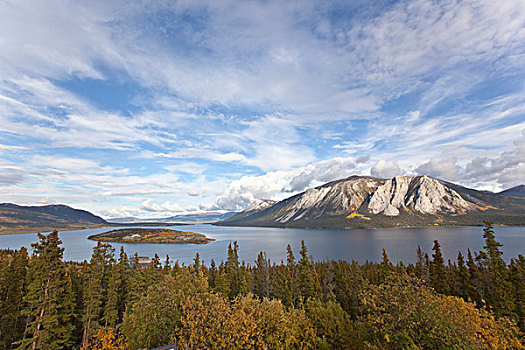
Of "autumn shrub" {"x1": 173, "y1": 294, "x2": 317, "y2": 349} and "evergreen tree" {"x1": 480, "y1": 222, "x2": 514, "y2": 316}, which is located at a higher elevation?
"autumn shrub" {"x1": 173, "y1": 294, "x2": 317, "y2": 349}

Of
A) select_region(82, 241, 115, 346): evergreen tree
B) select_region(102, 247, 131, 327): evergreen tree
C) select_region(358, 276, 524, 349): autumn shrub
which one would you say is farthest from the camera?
select_region(102, 247, 131, 327): evergreen tree

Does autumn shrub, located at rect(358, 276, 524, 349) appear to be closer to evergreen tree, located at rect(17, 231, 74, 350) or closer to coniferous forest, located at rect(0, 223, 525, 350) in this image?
coniferous forest, located at rect(0, 223, 525, 350)

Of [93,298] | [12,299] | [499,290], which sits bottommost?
[499,290]

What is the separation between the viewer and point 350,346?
2609 centimetres

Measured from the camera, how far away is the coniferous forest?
60.2 ft

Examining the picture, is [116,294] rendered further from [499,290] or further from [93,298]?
[499,290]

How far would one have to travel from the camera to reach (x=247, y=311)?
75.9 feet

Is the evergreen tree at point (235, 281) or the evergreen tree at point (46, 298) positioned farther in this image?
the evergreen tree at point (235, 281)

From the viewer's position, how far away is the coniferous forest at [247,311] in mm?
18359

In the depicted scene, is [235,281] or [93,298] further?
[235,281]

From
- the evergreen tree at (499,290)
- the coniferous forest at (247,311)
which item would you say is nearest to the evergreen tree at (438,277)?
the coniferous forest at (247,311)

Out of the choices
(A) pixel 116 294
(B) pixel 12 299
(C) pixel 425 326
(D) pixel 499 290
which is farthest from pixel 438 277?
(B) pixel 12 299

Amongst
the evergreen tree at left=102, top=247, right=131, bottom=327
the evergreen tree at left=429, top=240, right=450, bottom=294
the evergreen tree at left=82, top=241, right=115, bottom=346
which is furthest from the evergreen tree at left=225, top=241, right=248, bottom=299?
the evergreen tree at left=429, top=240, right=450, bottom=294

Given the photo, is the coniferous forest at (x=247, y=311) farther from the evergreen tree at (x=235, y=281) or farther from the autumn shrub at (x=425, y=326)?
the evergreen tree at (x=235, y=281)
